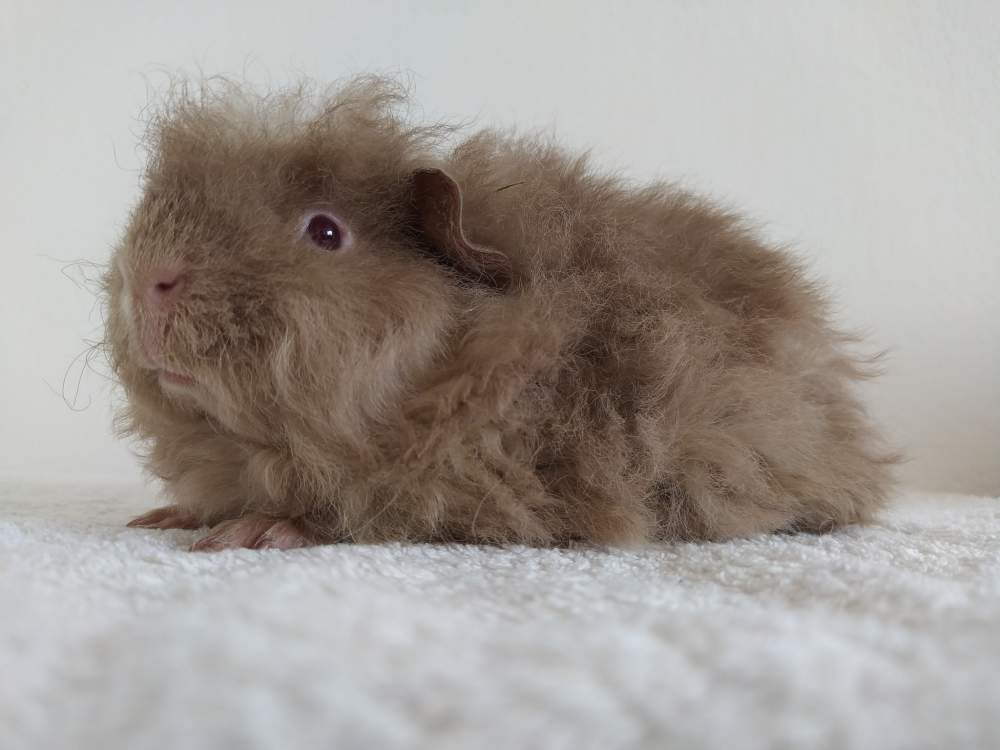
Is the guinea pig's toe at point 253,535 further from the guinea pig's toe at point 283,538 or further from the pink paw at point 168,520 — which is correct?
the pink paw at point 168,520

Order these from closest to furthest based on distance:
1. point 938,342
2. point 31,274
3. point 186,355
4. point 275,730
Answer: point 275,730 < point 186,355 < point 938,342 < point 31,274

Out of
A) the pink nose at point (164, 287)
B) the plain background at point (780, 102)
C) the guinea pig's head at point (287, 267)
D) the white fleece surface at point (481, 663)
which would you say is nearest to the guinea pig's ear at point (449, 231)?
the guinea pig's head at point (287, 267)

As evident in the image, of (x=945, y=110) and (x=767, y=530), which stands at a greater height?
(x=945, y=110)

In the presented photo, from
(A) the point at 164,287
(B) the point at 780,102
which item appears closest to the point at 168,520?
(A) the point at 164,287

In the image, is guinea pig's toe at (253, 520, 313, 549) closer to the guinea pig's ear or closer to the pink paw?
the pink paw

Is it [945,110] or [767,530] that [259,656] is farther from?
[945,110]

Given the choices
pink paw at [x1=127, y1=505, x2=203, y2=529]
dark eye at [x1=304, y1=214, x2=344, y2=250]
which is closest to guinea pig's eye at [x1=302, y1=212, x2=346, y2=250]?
dark eye at [x1=304, y1=214, x2=344, y2=250]

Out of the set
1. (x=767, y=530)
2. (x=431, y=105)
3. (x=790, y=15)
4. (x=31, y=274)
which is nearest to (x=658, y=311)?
(x=767, y=530)

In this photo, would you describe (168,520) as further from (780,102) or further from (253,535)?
(780,102)
